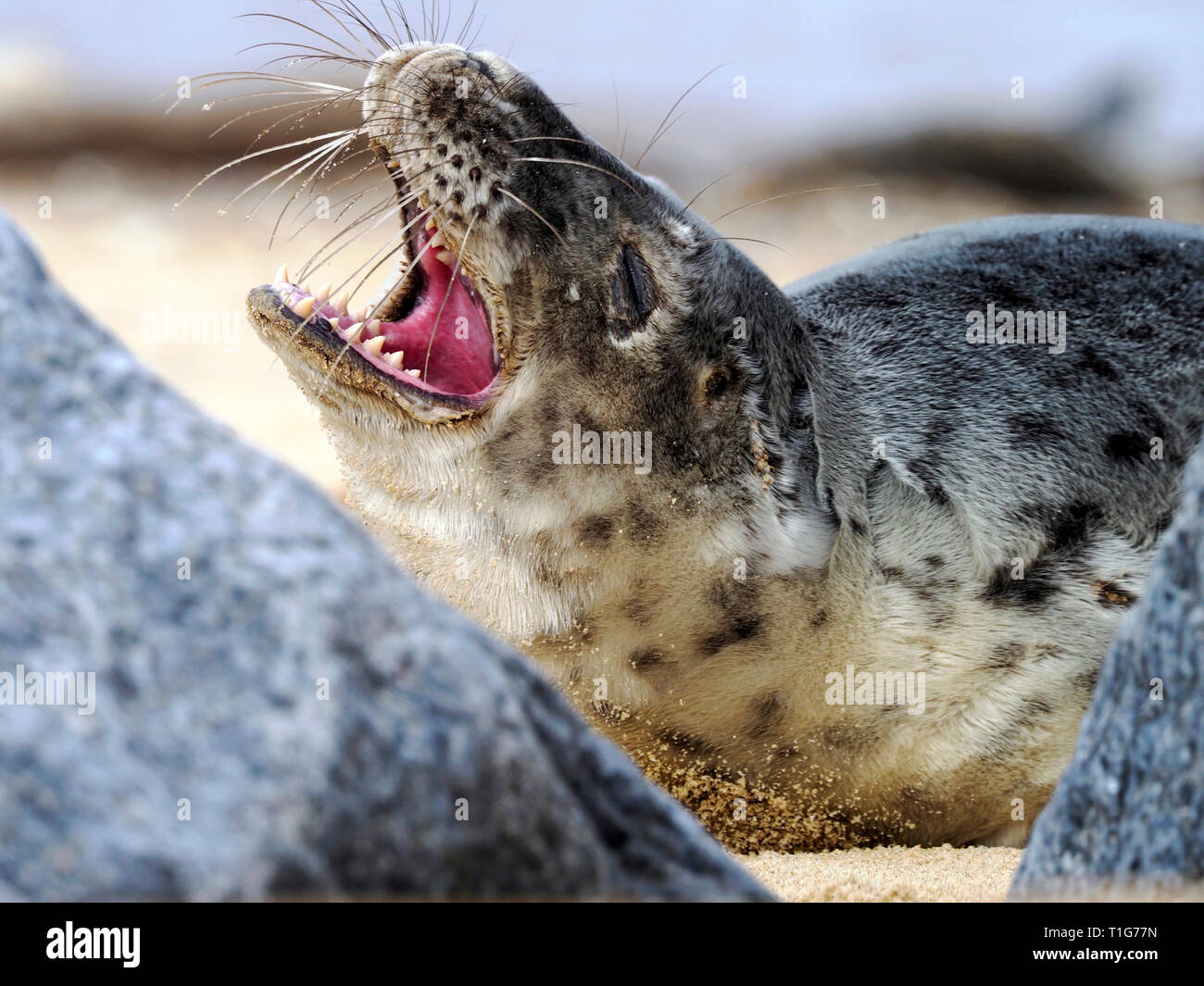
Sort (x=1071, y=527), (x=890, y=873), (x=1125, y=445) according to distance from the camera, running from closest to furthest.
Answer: (x=890, y=873) < (x=1071, y=527) < (x=1125, y=445)

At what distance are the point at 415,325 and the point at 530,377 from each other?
35 centimetres

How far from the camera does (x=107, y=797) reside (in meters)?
1.37

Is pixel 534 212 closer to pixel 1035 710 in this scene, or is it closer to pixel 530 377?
pixel 530 377

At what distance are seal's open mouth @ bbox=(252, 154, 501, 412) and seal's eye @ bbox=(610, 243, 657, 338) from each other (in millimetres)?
302

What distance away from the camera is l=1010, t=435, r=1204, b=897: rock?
171 cm

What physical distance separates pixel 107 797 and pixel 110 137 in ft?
33.0

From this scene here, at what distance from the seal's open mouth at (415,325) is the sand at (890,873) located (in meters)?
1.26

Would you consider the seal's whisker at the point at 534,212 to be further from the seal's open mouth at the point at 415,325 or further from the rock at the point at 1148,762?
the rock at the point at 1148,762

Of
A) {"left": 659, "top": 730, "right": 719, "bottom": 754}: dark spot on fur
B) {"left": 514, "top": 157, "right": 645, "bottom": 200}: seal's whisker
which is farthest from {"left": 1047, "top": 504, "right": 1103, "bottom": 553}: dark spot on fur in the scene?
{"left": 514, "top": 157, "right": 645, "bottom": 200}: seal's whisker

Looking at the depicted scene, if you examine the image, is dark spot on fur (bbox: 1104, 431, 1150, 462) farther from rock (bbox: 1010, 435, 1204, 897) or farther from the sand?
rock (bbox: 1010, 435, 1204, 897)

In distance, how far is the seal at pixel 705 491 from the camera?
132 inches

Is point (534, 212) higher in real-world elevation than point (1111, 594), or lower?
higher

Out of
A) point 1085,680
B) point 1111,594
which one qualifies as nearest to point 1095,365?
point 1111,594

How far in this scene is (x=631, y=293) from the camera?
11.4ft
